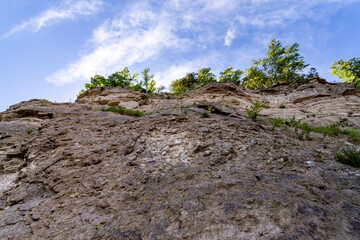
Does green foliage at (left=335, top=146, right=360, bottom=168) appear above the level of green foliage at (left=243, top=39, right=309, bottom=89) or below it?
below

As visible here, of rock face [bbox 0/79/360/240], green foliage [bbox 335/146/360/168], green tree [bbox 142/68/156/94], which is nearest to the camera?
rock face [bbox 0/79/360/240]

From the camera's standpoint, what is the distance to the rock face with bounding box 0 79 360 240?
11.4 feet

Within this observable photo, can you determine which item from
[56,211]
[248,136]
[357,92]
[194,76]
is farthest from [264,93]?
[56,211]

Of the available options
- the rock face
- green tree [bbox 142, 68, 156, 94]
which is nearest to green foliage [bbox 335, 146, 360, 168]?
the rock face

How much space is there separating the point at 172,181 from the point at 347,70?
36950mm

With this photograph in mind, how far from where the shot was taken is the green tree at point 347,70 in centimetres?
2686

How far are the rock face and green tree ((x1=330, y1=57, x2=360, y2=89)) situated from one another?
28803mm

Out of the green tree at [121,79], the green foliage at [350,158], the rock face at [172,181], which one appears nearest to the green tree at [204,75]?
the green tree at [121,79]

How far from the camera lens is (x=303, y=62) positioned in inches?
1046

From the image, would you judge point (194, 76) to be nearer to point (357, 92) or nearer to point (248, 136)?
point (357, 92)

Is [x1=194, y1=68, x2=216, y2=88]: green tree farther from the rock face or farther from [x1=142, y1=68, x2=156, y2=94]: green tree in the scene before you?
the rock face

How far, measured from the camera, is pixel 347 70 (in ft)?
92.4

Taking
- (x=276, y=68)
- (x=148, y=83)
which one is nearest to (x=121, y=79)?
(x=148, y=83)

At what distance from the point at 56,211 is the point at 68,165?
1.75m
